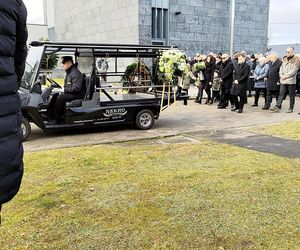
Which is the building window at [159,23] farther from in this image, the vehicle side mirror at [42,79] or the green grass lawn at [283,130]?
the vehicle side mirror at [42,79]

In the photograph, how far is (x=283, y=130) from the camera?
8984mm

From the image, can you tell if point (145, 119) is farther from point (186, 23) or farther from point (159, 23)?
point (186, 23)

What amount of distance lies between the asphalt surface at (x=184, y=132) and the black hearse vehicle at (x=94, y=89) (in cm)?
31

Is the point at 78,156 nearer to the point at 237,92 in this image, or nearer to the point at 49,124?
the point at 49,124

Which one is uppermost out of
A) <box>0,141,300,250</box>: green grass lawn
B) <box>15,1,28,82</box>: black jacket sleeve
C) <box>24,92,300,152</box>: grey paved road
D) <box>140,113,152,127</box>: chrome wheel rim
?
<box>15,1,28,82</box>: black jacket sleeve

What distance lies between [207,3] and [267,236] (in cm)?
2512

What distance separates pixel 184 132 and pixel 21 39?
7.09 meters

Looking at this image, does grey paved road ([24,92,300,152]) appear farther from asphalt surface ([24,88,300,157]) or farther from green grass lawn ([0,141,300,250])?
green grass lawn ([0,141,300,250])

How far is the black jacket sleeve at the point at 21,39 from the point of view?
1933 millimetres

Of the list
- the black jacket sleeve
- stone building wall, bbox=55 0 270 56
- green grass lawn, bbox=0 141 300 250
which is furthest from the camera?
stone building wall, bbox=55 0 270 56

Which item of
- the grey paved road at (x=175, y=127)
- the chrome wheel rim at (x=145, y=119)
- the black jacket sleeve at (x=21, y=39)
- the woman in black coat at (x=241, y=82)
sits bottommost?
the grey paved road at (x=175, y=127)

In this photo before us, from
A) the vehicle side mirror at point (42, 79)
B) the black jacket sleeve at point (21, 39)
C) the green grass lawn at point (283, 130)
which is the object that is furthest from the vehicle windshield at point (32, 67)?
the black jacket sleeve at point (21, 39)

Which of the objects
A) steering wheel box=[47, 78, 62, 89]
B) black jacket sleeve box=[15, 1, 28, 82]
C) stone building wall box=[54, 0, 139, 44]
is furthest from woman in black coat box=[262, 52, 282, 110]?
stone building wall box=[54, 0, 139, 44]

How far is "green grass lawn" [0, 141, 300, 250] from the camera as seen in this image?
357 cm
